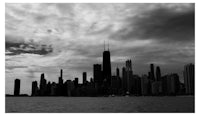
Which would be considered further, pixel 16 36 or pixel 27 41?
pixel 27 41

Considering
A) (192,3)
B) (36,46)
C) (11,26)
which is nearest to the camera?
(192,3)

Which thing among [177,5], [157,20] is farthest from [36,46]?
[177,5]

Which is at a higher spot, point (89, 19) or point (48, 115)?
point (89, 19)
